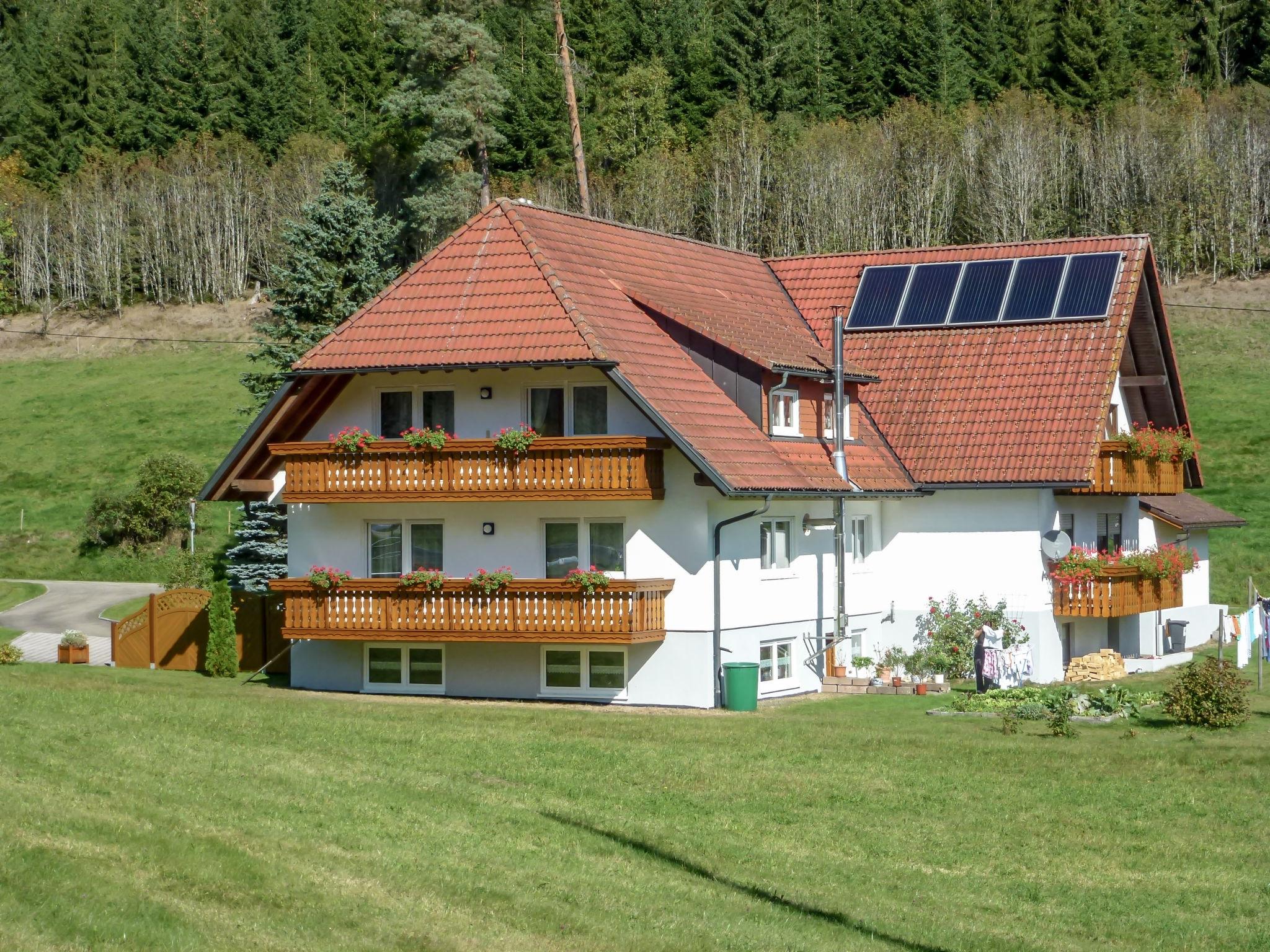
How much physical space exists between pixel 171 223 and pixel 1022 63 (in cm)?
4953

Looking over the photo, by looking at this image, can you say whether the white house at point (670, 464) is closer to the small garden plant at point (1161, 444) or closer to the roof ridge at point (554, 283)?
the roof ridge at point (554, 283)

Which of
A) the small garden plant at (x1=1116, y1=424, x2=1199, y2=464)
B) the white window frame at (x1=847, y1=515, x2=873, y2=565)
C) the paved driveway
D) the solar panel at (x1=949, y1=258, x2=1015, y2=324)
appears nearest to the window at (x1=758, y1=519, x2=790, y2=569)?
the white window frame at (x1=847, y1=515, x2=873, y2=565)

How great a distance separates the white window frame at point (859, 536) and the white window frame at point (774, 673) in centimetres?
311

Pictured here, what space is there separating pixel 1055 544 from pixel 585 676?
10070 mm

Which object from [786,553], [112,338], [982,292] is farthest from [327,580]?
[112,338]

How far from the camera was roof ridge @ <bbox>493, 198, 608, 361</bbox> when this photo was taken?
2780 cm

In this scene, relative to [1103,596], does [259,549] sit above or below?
above

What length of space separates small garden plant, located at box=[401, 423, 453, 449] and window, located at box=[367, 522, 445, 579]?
1.84 m

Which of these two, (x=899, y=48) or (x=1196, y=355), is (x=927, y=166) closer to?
(x=899, y=48)

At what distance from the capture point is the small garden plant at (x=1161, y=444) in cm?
3431

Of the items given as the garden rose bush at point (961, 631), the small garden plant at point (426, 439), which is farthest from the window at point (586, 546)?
the garden rose bush at point (961, 631)

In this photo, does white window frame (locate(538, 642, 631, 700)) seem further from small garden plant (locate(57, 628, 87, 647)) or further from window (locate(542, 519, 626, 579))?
small garden plant (locate(57, 628, 87, 647))

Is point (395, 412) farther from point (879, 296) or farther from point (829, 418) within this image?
point (879, 296)

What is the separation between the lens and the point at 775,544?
99.9 ft
